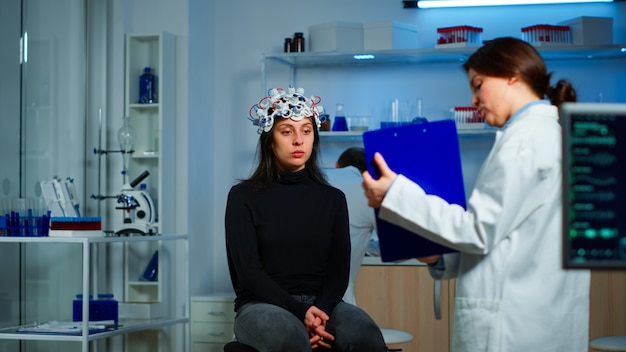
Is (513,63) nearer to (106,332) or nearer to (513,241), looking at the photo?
(513,241)

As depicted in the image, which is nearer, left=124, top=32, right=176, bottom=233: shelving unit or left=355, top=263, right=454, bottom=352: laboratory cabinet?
left=355, top=263, right=454, bottom=352: laboratory cabinet

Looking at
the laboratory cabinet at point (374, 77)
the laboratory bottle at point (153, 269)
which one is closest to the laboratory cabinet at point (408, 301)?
the laboratory cabinet at point (374, 77)

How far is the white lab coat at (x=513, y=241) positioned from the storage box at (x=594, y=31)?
2769 mm

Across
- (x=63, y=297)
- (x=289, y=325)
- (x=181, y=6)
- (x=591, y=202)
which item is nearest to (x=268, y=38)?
(x=181, y=6)

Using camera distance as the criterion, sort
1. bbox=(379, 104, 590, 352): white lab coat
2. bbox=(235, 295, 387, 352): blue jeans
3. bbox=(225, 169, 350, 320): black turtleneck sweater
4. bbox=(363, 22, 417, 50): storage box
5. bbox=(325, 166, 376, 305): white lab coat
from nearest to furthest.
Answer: bbox=(379, 104, 590, 352): white lab coat < bbox=(235, 295, 387, 352): blue jeans < bbox=(225, 169, 350, 320): black turtleneck sweater < bbox=(325, 166, 376, 305): white lab coat < bbox=(363, 22, 417, 50): storage box

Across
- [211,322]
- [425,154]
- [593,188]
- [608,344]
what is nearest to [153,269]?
[211,322]

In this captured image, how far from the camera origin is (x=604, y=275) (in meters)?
4.38

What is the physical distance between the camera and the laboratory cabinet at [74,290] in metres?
4.15

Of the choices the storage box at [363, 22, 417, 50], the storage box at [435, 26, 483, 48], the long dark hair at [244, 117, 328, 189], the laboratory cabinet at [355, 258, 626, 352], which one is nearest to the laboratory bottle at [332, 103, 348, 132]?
the storage box at [363, 22, 417, 50]

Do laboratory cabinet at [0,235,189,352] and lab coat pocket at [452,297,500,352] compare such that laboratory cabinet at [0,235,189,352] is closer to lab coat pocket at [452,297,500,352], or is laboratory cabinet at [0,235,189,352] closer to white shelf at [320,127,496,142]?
white shelf at [320,127,496,142]

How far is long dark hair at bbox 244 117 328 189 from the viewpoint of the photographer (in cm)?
290

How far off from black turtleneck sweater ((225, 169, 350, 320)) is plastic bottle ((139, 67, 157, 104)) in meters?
1.94

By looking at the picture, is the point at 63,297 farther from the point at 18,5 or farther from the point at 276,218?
the point at 276,218

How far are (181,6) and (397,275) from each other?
1891 millimetres
